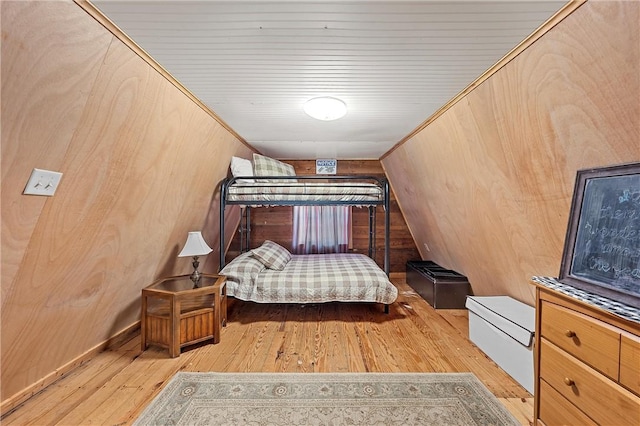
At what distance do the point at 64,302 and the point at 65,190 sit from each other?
0.77 m

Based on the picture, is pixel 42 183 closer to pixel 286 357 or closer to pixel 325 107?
pixel 325 107

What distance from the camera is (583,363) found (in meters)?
0.99

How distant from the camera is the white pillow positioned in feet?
9.50

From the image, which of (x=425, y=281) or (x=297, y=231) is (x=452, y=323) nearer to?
(x=425, y=281)

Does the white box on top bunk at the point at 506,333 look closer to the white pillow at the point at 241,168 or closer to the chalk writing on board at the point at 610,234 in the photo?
the chalk writing on board at the point at 610,234

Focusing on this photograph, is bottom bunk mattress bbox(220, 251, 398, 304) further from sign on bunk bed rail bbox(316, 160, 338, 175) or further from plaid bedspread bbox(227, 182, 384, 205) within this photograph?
sign on bunk bed rail bbox(316, 160, 338, 175)

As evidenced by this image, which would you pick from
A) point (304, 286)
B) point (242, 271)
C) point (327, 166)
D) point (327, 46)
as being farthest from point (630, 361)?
point (327, 166)

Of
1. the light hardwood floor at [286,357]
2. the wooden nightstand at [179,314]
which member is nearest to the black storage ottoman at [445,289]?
the light hardwood floor at [286,357]

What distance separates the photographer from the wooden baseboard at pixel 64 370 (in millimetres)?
1376

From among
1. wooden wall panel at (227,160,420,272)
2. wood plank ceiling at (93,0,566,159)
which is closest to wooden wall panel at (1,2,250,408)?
wood plank ceiling at (93,0,566,159)

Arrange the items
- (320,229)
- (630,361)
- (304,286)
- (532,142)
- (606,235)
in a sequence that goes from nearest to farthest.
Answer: (630,361) < (606,235) < (532,142) < (304,286) < (320,229)

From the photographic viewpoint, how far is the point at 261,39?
47.4 inches

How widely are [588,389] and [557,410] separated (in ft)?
0.74

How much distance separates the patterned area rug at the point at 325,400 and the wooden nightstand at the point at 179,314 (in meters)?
0.32
